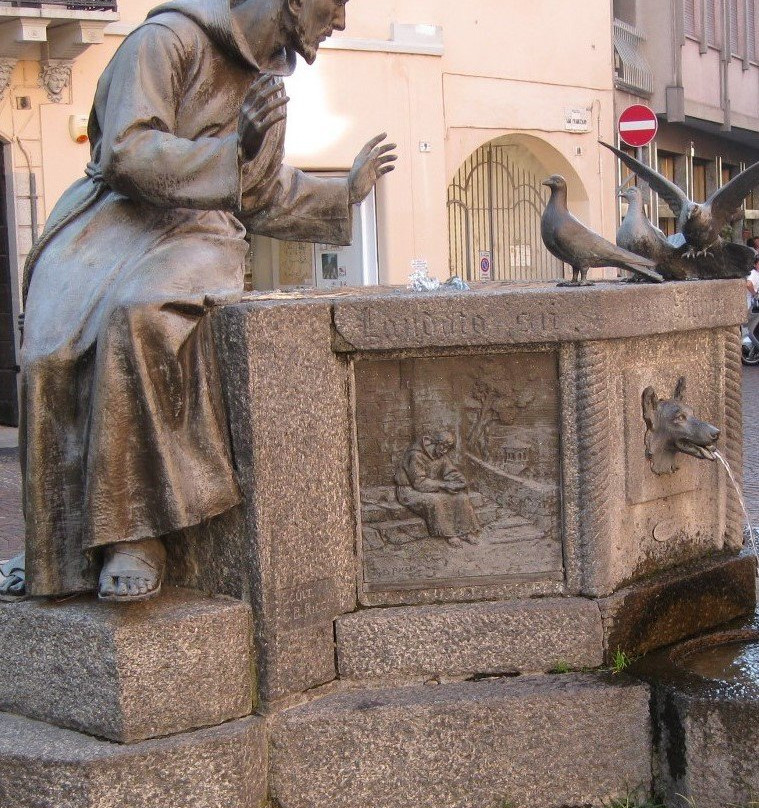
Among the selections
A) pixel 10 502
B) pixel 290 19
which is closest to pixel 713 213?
pixel 290 19

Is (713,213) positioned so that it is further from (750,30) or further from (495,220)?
(750,30)

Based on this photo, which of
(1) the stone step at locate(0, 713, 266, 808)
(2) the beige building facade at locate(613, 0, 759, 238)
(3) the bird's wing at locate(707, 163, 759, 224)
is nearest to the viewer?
(1) the stone step at locate(0, 713, 266, 808)

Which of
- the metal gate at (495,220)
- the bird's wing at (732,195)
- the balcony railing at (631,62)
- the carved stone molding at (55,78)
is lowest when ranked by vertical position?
the bird's wing at (732,195)

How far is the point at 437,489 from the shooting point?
3.83m

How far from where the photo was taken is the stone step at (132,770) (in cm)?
339

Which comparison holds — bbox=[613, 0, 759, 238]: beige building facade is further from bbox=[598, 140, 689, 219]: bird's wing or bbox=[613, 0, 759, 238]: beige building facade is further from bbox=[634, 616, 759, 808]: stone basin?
bbox=[634, 616, 759, 808]: stone basin

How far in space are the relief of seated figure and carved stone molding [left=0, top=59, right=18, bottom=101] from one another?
10.6 m

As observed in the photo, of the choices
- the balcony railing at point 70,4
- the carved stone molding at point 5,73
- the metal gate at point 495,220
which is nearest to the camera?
the balcony railing at point 70,4

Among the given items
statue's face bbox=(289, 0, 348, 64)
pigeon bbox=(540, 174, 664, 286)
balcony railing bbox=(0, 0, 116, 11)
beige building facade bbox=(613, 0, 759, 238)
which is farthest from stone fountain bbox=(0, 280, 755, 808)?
beige building facade bbox=(613, 0, 759, 238)

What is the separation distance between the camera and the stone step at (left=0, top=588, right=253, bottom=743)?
3.46m

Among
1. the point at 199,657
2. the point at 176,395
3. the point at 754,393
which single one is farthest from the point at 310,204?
the point at 754,393

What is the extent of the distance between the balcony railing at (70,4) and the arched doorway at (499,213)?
5324mm

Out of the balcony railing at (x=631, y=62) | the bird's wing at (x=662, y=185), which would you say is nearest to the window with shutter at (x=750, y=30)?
the balcony railing at (x=631, y=62)

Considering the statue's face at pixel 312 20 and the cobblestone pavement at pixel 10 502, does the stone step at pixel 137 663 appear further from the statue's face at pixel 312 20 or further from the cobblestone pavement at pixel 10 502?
the cobblestone pavement at pixel 10 502
